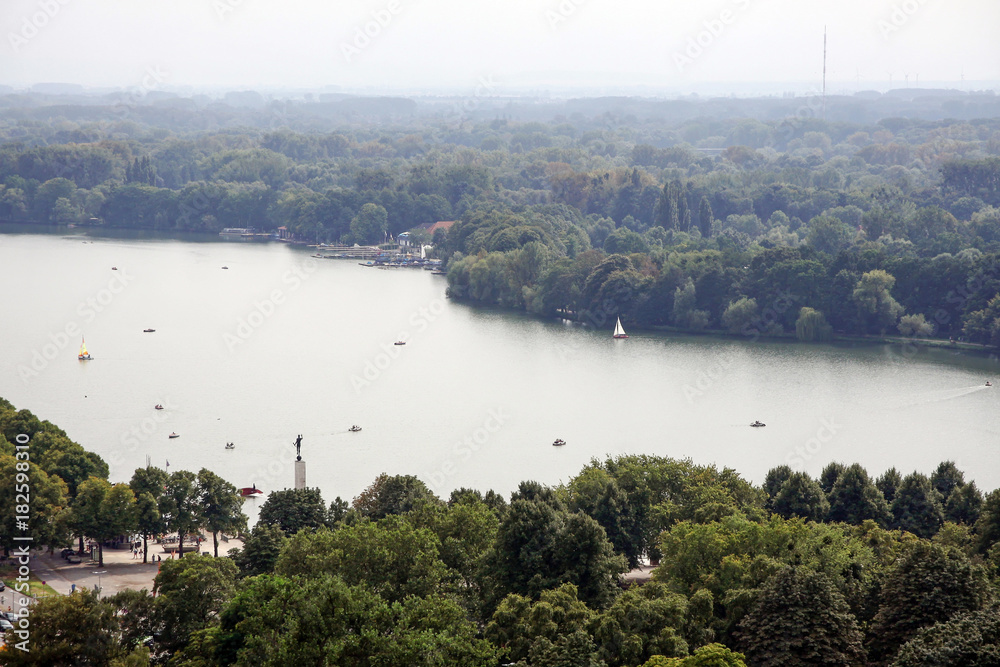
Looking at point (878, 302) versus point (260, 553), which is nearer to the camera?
point (260, 553)

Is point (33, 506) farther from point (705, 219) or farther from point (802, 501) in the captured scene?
point (705, 219)

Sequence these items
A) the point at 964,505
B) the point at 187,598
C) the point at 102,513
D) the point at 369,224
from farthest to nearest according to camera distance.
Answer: the point at 369,224 < the point at 964,505 < the point at 102,513 < the point at 187,598

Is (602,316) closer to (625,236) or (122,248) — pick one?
(625,236)

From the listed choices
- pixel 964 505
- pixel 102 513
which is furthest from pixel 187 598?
pixel 964 505

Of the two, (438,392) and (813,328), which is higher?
(813,328)

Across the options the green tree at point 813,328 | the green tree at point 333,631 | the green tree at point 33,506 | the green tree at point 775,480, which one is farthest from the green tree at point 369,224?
the green tree at point 333,631

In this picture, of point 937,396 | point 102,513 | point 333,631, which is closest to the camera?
point 333,631

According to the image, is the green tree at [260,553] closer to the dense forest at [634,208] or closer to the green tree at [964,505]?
the green tree at [964,505]
